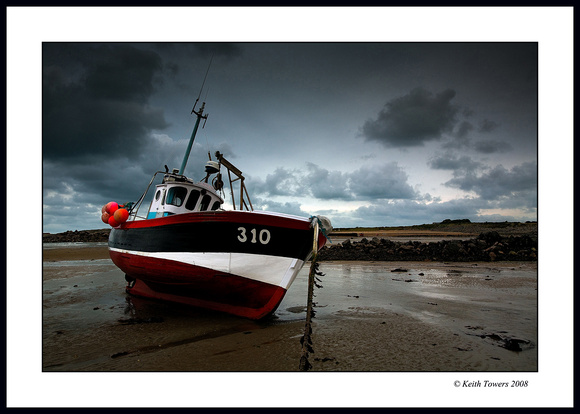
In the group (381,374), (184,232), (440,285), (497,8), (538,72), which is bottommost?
(440,285)

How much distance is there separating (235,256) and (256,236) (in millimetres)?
629

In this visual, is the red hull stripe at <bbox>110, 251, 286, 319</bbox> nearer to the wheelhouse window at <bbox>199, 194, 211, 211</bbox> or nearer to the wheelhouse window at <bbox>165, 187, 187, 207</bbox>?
the wheelhouse window at <bbox>165, 187, 187, 207</bbox>

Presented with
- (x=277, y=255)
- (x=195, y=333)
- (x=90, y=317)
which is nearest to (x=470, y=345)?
(x=277, y=255)

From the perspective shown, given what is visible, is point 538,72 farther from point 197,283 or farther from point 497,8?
point 197,283

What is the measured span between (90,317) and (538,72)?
32.5ft

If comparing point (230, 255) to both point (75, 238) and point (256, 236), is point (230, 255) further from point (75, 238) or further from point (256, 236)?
point (75, 238)

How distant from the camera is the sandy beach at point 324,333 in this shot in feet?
14.0

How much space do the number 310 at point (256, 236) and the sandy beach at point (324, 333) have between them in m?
1.81

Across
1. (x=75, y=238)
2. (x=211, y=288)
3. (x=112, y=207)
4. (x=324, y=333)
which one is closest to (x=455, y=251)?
(x=324, y=333)

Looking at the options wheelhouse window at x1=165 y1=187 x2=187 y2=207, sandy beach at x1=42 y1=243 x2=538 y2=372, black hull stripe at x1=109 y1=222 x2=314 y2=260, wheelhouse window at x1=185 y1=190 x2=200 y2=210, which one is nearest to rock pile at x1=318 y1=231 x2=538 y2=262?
sandy beach at x1=42 y1=243 x2=538 y2=372

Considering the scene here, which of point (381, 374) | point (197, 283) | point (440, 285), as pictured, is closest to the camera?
point (381, 374)

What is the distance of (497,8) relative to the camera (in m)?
3.69

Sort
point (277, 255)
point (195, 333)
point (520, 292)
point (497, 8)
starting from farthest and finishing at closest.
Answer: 1. point (520, 292)
2. point (277, 255)
3. point (195, 333)
4. point (497, 8)

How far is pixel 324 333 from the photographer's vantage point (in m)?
5.50
